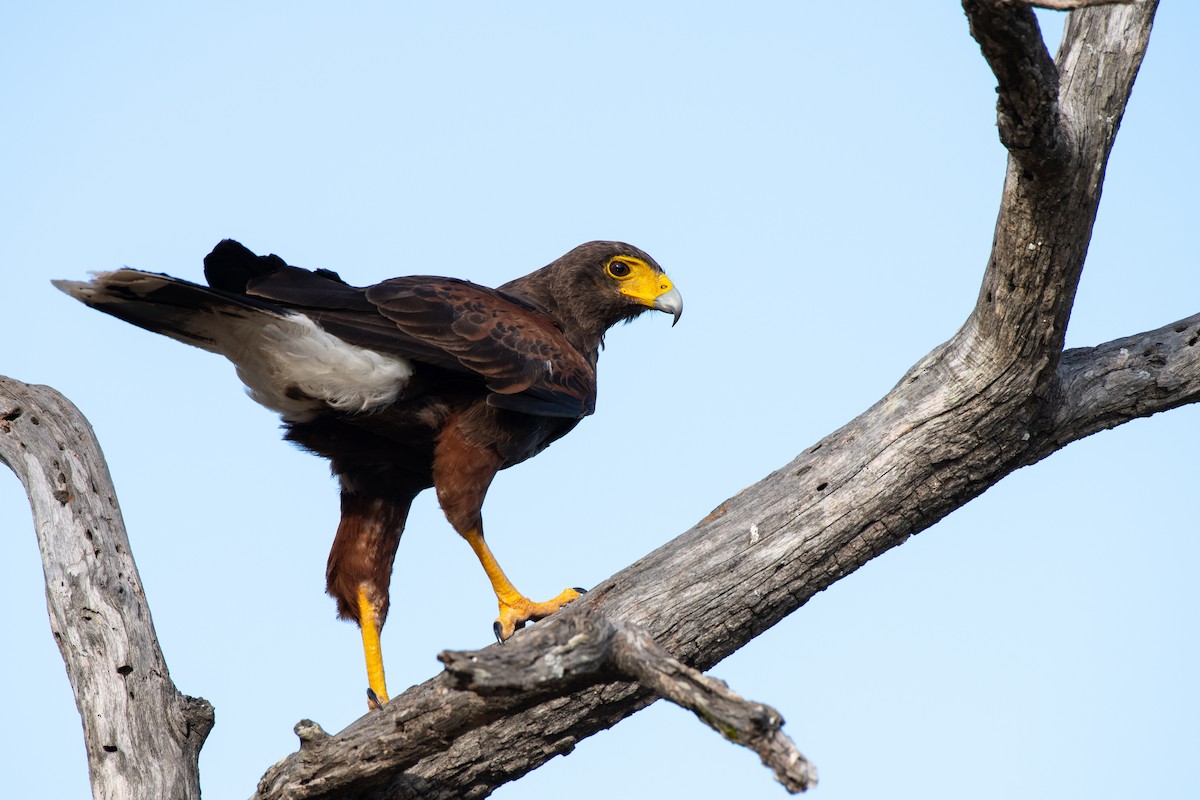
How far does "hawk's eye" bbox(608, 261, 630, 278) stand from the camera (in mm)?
6770

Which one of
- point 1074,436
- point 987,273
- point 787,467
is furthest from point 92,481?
point 1074,436

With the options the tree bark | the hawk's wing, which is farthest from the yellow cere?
the tree bark

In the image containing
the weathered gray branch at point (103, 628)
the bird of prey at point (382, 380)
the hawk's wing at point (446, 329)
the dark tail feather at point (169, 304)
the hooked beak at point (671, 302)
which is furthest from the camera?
the hooked beak at point (671, 302)

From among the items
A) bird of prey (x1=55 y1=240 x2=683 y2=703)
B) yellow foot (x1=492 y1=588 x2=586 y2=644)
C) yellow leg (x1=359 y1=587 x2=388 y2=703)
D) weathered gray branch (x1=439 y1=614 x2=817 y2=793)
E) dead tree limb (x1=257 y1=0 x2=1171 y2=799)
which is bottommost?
weathered gray branch (x1=439 y1=614 x2=817 y2=793)

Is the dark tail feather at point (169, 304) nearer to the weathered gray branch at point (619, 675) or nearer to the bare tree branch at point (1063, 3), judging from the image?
the weathered gray branch at point (619, 675)

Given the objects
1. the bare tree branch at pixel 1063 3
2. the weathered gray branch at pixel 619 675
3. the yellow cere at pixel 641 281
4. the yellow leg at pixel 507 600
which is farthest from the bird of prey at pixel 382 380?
the bare tree branch at pixel 1063 3

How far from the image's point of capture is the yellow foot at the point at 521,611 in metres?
5.37

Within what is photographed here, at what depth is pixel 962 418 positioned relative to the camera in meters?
4.47

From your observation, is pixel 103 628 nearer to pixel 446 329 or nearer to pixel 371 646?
pixel 371 646

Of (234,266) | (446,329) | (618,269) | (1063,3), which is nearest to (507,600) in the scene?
(446,329)

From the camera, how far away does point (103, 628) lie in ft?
15.0

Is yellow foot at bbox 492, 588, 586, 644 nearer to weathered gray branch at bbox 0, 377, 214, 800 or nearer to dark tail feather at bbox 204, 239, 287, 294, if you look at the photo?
weathered gray branch at bbox 0, 377, 214, 800

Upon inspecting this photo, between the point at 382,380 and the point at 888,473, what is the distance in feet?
7.87

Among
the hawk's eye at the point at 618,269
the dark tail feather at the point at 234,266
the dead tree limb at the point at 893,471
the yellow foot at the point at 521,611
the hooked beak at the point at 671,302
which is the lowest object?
the dead tree limb at the point at 893,471
